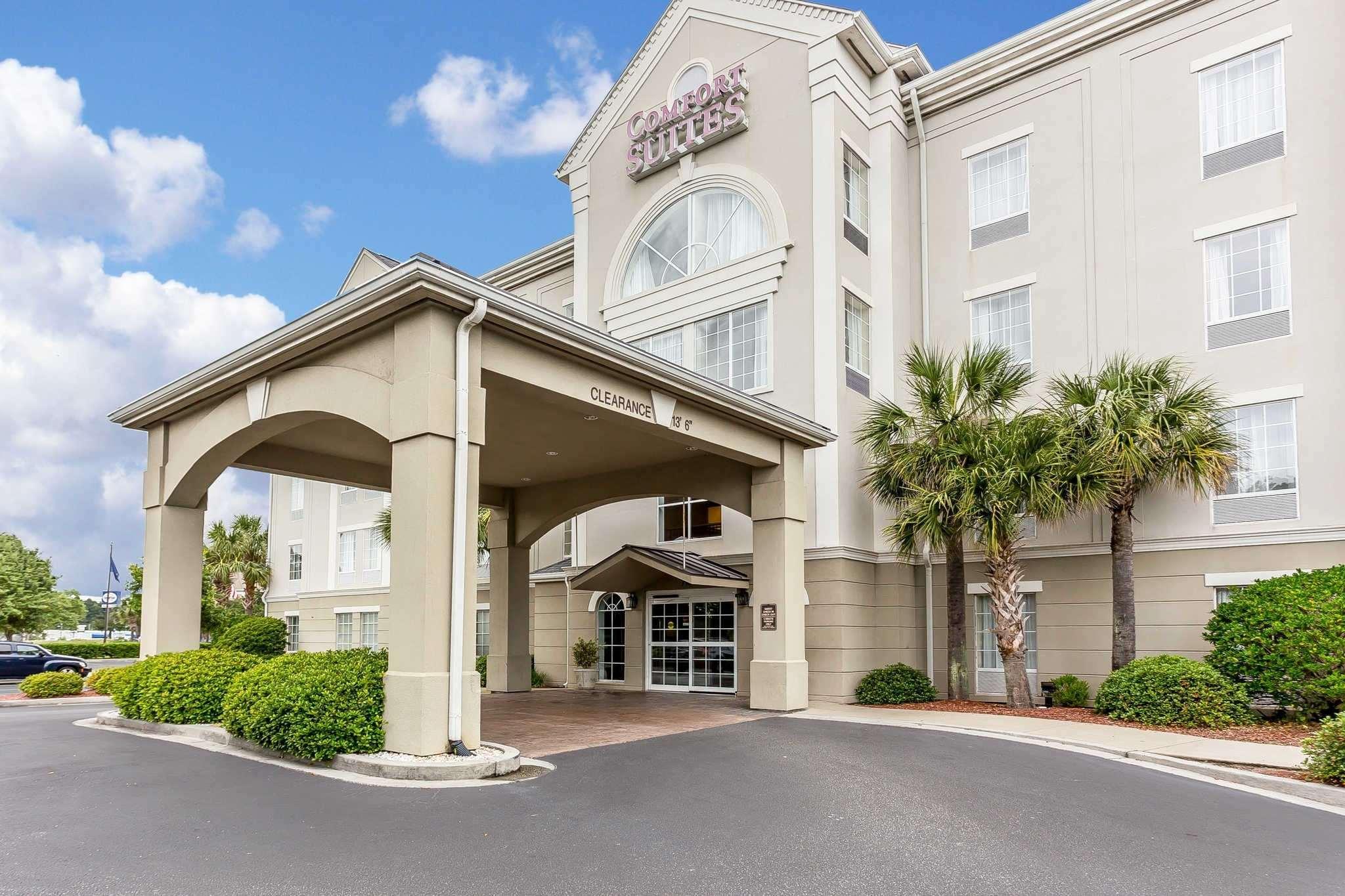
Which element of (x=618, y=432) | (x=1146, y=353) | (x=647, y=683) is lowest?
(x=647, y=683)

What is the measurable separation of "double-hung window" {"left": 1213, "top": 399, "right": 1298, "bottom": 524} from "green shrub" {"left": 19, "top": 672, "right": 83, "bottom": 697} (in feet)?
80.6

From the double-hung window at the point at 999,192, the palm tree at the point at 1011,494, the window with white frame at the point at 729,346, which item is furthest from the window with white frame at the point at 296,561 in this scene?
the double-hung window at the point at 999,192

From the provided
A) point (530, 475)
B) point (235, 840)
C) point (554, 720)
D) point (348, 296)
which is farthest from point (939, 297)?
point (235, 840)

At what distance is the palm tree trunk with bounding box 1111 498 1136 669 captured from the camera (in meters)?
18.3

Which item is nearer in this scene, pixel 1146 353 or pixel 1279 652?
pixel 1279 652

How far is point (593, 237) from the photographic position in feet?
88.2

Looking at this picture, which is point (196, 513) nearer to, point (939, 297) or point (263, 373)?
point (263, 373)

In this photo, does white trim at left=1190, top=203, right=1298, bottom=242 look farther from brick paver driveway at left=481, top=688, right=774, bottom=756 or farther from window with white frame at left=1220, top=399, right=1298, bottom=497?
brick paver driveway at left=481, top=688, right=774, bottom=756

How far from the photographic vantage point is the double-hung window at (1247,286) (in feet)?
61.2

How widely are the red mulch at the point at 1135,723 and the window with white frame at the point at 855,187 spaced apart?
1054cm

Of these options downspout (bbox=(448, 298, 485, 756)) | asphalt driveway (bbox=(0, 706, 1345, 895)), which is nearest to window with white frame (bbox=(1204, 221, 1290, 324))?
asphalt driveway (bbox=(0, 706, 1345, 895))

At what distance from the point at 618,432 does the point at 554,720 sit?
4.86 metres

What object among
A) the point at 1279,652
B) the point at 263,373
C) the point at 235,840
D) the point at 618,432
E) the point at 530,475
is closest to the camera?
the point at 235,840

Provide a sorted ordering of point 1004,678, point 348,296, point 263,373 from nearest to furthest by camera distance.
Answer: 1. point 348,296
2. point 263,373
3. point 1004,678
